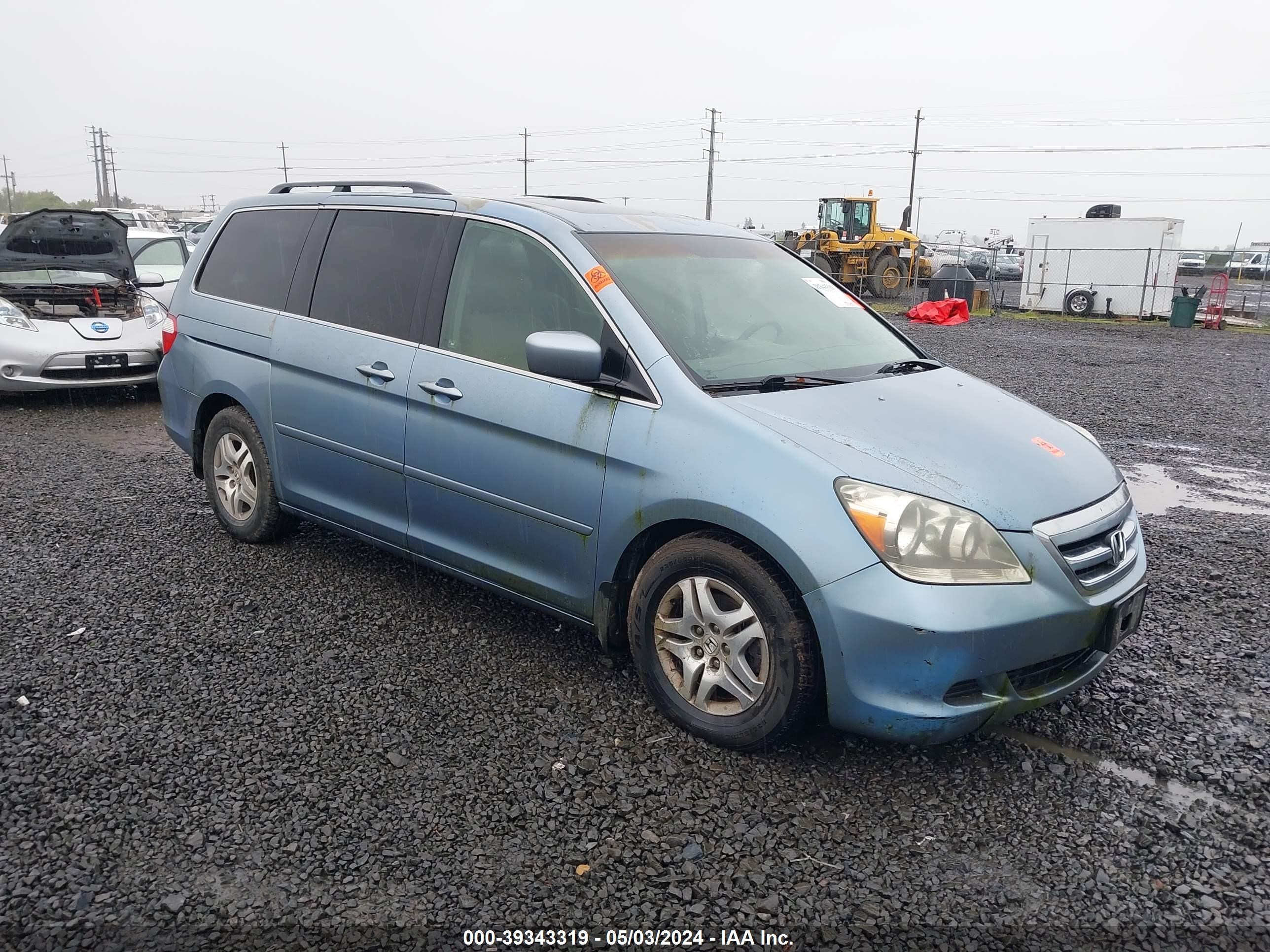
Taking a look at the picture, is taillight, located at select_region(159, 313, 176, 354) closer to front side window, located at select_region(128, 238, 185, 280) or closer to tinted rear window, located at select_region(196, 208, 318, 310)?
tinted rear window, located at select_region(196, 208, 318, 310)

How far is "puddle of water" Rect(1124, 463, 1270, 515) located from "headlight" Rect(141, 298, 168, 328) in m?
8.49

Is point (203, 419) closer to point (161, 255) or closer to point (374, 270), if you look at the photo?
point (374, 270)

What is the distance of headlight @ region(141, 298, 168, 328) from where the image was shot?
30.1 ft

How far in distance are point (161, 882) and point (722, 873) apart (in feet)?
4.78

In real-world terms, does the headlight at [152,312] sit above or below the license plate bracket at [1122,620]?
above

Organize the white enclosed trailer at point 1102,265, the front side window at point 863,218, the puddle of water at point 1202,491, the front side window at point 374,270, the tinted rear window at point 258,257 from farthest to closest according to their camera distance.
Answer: the front side window at point 863,218 < the white enclosed trailer at point 1102,265 < the puddle of water at point 1202,491 < the tinted rear window at point 258,257 < the front side window at point 374,270

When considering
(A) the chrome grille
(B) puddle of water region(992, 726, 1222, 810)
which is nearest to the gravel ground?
(B) puddle of water region(992, 726, 1222, 810)

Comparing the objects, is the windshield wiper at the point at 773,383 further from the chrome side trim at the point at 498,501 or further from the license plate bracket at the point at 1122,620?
the license plate bracket at the point at 1122,620

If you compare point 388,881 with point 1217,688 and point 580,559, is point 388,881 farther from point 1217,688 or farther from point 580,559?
point 1217,688

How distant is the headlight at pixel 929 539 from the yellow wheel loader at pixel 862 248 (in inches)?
1034

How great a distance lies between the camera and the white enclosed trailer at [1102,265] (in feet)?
76.6

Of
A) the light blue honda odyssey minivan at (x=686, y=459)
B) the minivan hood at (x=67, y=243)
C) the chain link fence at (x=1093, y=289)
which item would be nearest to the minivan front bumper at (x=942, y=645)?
the light blue honda odyssey minivan at (x=686, y=459)

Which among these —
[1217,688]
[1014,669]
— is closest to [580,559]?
[1014,669]

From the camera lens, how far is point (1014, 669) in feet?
9.27
